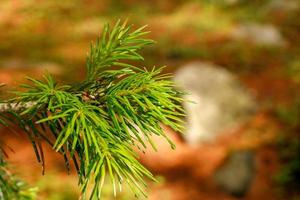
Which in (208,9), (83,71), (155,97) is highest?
(208,9)

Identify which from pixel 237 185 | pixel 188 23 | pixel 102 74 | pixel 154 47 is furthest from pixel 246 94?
pixel 102 74

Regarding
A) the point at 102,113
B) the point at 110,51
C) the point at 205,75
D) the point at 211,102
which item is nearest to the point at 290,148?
the point at 211,102

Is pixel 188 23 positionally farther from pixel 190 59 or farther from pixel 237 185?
pixel 237 185

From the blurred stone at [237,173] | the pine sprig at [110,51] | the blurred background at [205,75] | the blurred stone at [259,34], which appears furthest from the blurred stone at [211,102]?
the pine sprig at [110,51]

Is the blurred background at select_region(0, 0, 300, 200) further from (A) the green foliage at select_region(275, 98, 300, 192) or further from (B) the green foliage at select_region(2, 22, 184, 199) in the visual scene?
(B) the green foliage at select_region(2, 22, 184, 199)

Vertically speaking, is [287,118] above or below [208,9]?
below

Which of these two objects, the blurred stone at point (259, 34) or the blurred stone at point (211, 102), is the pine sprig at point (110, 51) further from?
the blurred stone at point (259, 34)

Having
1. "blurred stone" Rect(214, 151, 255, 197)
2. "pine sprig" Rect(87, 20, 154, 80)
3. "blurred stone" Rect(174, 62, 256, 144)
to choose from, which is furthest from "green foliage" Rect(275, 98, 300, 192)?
"pine sprig" Rect(87, 20, 154, 80)
